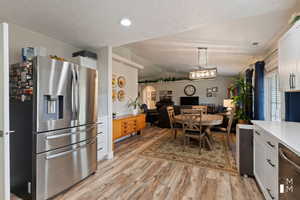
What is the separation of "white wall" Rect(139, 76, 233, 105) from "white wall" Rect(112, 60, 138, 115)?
16.3 feet

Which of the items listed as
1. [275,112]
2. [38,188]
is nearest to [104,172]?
[38,188]

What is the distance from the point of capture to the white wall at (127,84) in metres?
4.23

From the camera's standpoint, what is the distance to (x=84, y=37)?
253 centimetres

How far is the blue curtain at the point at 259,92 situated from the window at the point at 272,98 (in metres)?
0.20

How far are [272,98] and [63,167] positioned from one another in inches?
188

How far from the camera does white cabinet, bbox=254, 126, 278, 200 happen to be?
1381 mm

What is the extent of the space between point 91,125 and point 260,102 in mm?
3956

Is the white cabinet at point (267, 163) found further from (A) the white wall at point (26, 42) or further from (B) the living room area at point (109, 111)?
(A) the white wall at point (26, 42)

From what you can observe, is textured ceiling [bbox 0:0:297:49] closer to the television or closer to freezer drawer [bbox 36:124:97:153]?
freezer drawer [bbox 36:124:97:153]

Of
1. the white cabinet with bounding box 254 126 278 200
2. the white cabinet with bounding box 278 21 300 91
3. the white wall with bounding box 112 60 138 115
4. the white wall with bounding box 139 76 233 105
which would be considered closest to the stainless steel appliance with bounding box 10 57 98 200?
the white wall with bounding box 112 60 138 115

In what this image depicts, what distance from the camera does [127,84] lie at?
15.7ft

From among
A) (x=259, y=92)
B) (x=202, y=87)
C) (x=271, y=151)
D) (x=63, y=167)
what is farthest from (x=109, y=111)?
(x=202, y=87)

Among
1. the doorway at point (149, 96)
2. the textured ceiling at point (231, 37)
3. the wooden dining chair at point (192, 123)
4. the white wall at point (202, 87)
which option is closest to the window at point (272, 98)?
the textured ceiling at point (231, 37)

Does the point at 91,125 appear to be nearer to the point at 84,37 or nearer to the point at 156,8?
the point at 84,37
